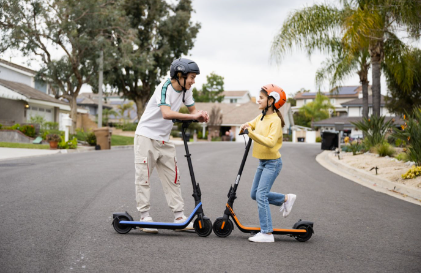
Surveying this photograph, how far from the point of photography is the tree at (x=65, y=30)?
27.3 meters

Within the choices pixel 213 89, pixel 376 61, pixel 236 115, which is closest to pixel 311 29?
pixel 376 61

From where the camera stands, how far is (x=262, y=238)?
488 centimetres

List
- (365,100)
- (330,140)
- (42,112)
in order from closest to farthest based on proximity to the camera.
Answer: (365,100) < (330,140) < (42,112)

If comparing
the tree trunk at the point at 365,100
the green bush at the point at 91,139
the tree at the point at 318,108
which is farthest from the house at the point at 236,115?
the tree trunk at the point at 365,100

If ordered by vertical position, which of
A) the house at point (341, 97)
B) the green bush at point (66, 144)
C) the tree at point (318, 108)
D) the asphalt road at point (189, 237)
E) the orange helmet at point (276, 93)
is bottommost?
the asphalt road at point (189, 237)

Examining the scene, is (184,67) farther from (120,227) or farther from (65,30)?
(65,30)

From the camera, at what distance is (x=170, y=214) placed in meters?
6.27

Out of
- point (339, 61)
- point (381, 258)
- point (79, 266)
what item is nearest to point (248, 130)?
point (381, 258)

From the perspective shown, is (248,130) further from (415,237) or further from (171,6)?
(171,6)

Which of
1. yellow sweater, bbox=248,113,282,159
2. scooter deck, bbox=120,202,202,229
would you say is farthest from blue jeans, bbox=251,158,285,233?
scooter deck, bbox=120,202,202,229

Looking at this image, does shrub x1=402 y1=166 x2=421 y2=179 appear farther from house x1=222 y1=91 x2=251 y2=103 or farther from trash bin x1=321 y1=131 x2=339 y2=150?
house x1=222 y1=91 x2=251 y2=103

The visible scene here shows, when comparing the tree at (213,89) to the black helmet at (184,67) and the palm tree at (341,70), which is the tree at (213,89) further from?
the black helmet at (184,67)

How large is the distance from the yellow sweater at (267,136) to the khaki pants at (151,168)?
1.02 metres

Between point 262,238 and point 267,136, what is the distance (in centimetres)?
110
